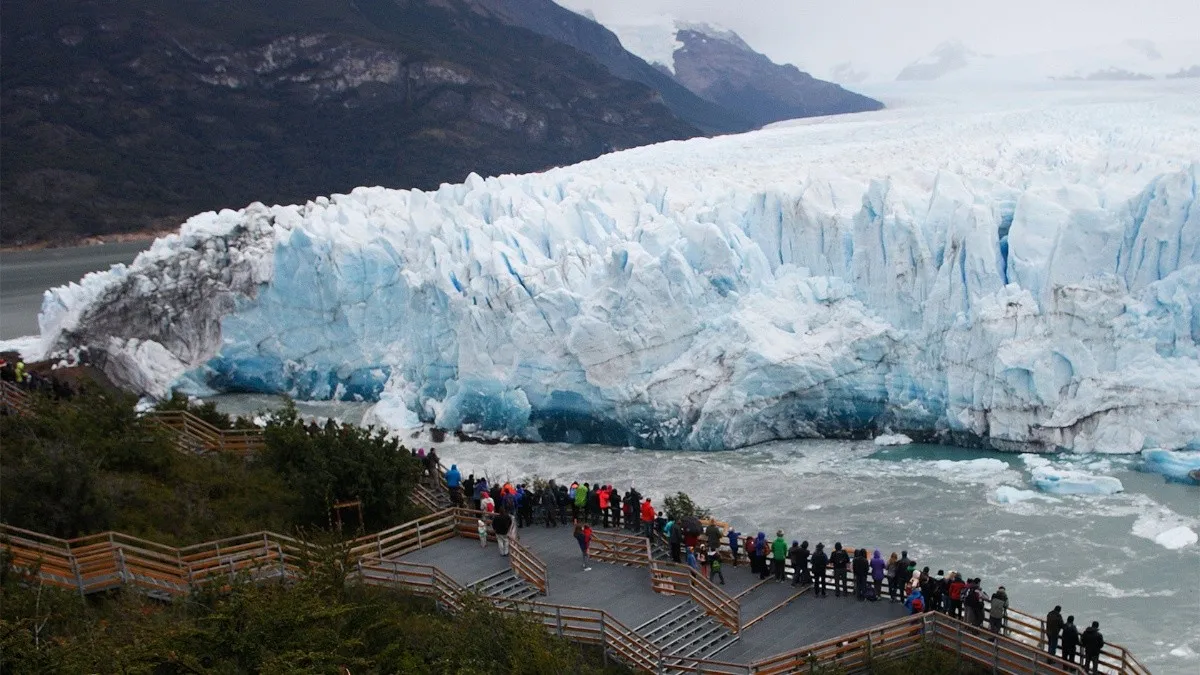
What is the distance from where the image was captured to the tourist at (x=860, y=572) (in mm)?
9209

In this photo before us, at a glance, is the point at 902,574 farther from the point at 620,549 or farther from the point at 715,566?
the point at 620,549

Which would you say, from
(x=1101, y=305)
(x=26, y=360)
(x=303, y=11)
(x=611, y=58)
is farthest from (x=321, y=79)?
(x=1101, y=305)

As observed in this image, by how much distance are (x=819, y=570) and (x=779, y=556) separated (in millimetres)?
421

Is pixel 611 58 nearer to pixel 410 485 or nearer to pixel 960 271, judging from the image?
pixel 960 271

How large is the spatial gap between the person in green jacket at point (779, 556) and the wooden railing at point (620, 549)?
42.2 inches

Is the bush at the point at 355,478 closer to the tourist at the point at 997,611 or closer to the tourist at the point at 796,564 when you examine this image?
the tourist at the point at 796,564

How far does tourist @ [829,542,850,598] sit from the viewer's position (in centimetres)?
929

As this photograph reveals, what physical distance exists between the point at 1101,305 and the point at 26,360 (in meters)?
20.2

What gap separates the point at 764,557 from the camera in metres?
9.68

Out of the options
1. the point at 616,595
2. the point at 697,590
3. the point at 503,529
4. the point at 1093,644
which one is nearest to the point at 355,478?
the point at 503,529

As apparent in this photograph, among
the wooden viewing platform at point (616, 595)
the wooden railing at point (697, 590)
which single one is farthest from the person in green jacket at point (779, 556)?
the wooden railing at point (697, 590)

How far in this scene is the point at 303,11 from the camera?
273ft

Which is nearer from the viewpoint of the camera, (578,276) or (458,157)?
(578,276)

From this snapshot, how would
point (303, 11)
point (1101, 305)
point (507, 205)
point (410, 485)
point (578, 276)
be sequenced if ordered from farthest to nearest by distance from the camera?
point (303, 11) < point (507, 205) < point (578, 276) < point (1101, 305) < point (410, 485)
